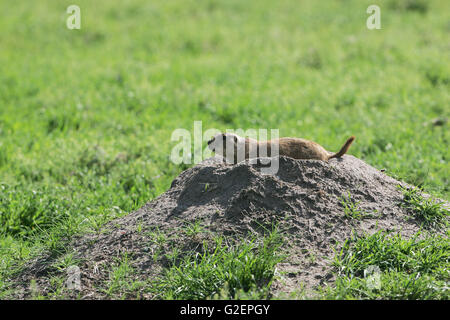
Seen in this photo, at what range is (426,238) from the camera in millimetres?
3744

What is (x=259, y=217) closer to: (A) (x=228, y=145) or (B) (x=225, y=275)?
(B) (x=225, y=275)

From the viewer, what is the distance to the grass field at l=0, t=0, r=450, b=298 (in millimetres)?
5469

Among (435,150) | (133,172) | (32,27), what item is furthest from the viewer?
(32,27)

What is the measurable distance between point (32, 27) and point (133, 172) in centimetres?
756

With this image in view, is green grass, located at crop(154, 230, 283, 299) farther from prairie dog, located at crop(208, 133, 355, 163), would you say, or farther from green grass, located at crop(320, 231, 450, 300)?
prairie dog, located at crop(208, 133, 355, 163)

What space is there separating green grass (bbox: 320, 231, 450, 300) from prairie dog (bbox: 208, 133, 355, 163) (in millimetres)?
833

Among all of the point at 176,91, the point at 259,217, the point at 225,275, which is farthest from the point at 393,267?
the point at 176,91

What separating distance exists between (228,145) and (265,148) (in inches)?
13.0

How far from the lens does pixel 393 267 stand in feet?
11.6

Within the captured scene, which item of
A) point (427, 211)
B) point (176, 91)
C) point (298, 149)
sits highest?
A: point (176, 91)

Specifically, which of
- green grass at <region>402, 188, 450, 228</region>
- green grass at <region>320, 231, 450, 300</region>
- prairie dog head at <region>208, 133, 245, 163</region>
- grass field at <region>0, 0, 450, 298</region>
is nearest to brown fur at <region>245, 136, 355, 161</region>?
prairie dog head at <region>208, 133, 245, 163</region>
